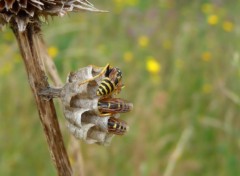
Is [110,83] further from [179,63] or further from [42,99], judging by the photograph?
[179,63]

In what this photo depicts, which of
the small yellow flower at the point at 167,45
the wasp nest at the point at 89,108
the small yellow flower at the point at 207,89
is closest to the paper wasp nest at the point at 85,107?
the wasp nest at the point at 89,108

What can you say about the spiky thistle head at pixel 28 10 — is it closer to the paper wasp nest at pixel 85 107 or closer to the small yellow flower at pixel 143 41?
the paper wasp nest at pixel 85 107

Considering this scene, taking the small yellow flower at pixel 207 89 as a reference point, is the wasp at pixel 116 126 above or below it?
below

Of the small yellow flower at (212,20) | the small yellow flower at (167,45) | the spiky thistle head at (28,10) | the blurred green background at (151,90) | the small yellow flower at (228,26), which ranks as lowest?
the spiky thistle head at (28,10)

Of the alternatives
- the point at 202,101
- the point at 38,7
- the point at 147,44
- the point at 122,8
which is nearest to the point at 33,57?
the point at 38,7

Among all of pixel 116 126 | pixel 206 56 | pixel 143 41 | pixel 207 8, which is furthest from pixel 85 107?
pixel 207 8

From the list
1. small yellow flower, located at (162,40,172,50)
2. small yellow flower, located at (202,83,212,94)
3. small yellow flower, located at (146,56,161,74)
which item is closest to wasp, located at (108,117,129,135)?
small yellow flower, located at (202,83,212,94)
